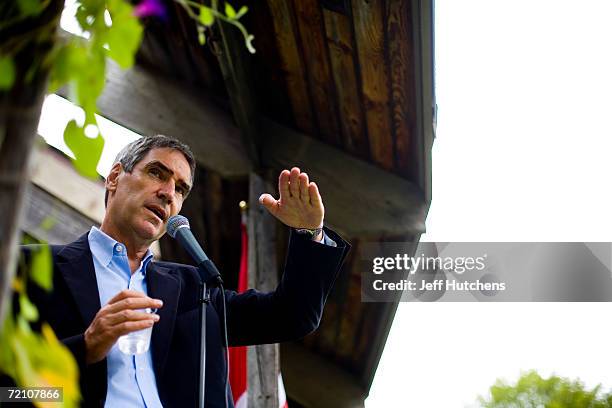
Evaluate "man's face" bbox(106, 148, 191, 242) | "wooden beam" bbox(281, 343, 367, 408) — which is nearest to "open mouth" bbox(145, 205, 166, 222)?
"man's face" bbox(106, 148, 191, 242)

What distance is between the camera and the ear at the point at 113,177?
2419mm

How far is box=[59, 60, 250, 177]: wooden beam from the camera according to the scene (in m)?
4.47

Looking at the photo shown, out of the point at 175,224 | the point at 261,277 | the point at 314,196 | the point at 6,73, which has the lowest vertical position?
the point at 6,73

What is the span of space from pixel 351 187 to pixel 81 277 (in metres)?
2.63

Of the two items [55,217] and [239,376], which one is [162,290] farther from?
[55,217]

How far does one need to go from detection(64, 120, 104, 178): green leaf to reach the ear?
5.63ft

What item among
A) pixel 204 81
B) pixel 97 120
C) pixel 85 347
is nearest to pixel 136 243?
pixel 85 347

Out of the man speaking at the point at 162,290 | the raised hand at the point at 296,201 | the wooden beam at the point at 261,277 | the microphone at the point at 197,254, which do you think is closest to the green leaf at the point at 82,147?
the man speaking at the point at 162,290

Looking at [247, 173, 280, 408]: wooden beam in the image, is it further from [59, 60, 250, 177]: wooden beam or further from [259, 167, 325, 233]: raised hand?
[259, 167, 325, 233]: raised hand

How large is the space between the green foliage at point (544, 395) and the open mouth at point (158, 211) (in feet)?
3.26

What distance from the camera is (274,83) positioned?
421cm

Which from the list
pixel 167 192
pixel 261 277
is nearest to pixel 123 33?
pixel 167 192

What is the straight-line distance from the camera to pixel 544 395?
2150mm

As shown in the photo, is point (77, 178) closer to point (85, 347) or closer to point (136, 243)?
point (136, 243)
